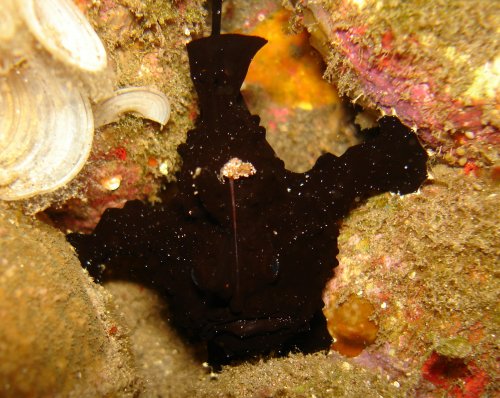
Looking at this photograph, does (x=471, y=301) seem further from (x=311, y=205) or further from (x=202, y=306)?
(x=202, y=306)

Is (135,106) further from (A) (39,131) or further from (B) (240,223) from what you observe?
(B) (240,223)

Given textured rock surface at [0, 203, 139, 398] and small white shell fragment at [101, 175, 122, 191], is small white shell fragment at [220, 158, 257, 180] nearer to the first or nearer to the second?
small white shell fragment at [101, 175, 122, 191]

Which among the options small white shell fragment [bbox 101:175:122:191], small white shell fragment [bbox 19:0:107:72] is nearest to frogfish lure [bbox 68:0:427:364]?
small white shell fragment [bbox 101:175:122:191]

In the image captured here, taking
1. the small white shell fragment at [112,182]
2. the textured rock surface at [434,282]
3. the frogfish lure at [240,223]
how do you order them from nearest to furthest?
the textured rock surface at [434,282] → the frogfish lure at [240,223] → the small white shell fragment at [112,182]

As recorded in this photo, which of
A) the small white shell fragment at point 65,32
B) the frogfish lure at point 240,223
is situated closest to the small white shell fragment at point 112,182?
the frogfish lure at point 240,223

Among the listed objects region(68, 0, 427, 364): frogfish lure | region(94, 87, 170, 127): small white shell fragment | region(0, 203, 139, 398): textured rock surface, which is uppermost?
region(94, 87, 170, 127): small white shell fragment

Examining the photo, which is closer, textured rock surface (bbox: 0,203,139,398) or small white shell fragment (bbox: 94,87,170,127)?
textured rock surface (bbox: 0,203,139,398)

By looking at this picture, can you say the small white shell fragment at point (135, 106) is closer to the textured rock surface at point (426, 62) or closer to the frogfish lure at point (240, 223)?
the frogfish lure at point (240, 223)
